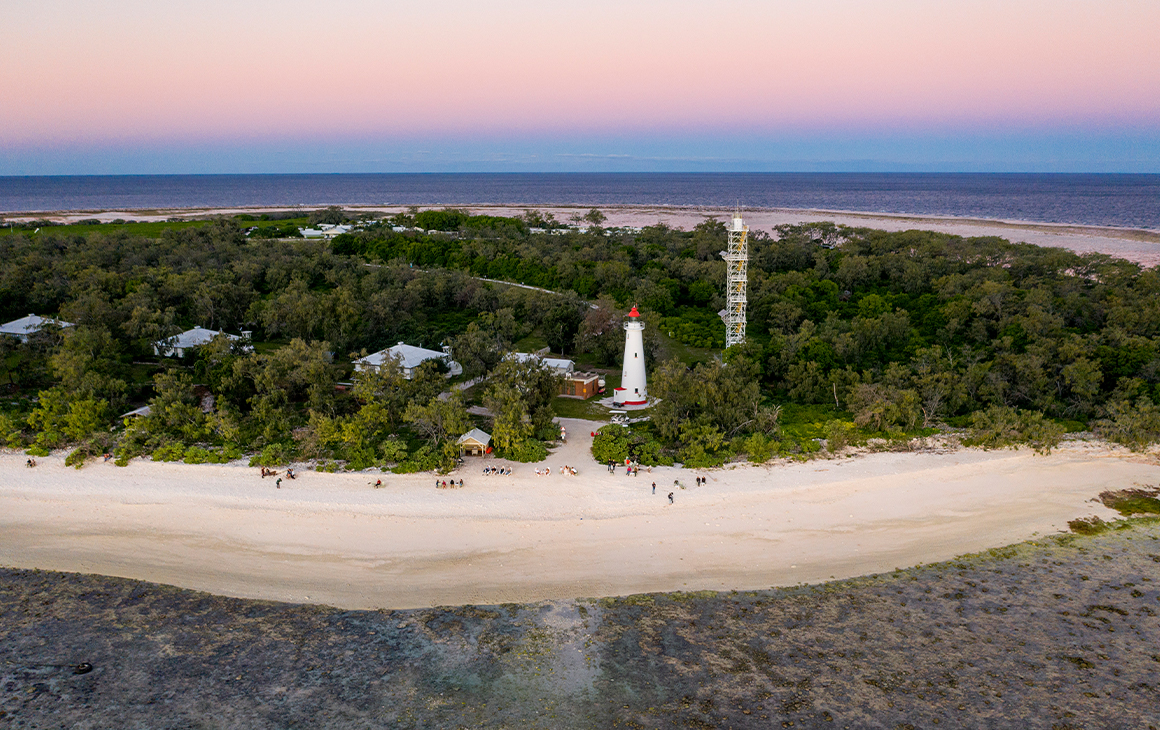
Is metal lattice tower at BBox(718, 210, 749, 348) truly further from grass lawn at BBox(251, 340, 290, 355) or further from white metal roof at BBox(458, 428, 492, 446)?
grass lawn at BBox(251, 340, 290, 355)

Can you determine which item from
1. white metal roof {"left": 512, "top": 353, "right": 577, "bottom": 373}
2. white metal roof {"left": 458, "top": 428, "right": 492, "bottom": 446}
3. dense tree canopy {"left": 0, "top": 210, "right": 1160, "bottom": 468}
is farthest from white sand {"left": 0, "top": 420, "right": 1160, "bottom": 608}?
white metal roof {"left": 512, "top": 353, "right": 577, "bottom": 373}

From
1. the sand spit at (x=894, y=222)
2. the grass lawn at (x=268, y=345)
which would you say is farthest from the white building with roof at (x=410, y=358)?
the sand spit at (x=894, y=222)

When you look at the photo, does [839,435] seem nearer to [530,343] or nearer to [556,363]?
[556,363]

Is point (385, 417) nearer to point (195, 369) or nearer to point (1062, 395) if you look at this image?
point (195, 369)

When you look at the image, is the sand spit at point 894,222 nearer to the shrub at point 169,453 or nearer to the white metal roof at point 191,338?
the white metal roof at point 191,338

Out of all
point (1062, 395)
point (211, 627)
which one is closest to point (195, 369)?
point (211, 627)

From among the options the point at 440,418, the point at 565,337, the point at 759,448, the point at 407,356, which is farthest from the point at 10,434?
the point at 759,448
